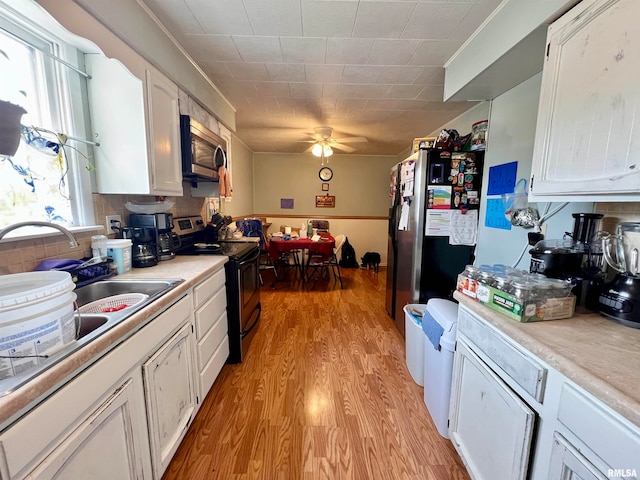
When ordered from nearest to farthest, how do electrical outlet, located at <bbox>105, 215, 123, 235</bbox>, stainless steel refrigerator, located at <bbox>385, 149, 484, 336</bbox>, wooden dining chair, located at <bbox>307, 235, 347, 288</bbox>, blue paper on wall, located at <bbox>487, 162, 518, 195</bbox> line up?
1. electrical outlet, located at <bbox>105, 215, 123, 235</bbox>
2. blue paper on wall, located at <bbox>487, 162, 518, 195</bbox>
3. stainless steel refrigerator, located at <bbox>385, 149, 484, 336</bbox>
4. wooden dining chair, located at <bbox>307, 235, 347, 288</bbox>

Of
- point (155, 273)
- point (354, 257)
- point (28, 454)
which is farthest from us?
point (354, 257)

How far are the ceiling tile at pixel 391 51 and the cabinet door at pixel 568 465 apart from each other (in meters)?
2.10

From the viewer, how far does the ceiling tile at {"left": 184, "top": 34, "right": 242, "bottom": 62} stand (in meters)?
1.70

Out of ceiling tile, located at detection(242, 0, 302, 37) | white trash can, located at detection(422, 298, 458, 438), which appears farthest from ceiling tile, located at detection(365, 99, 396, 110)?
white trash can, located at detection(422, 298, 458, 438)

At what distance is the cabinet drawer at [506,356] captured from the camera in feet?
2.65

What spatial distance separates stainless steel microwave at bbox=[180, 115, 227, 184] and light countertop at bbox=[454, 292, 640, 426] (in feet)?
6.91

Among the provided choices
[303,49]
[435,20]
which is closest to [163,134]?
[303,49]

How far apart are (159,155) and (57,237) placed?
71 centimetres

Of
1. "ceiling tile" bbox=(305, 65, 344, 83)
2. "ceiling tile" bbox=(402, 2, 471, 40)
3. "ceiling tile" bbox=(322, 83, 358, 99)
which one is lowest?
"ceiling tile" bbox=(402, 2, 471, 40)

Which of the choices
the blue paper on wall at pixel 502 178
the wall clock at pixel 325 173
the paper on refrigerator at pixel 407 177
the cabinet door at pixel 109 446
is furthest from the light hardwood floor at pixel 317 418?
the wall clock at pixel 325 173

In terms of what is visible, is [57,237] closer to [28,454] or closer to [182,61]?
[28,454]

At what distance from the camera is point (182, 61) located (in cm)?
186

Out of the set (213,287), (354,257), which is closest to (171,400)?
(213,287)

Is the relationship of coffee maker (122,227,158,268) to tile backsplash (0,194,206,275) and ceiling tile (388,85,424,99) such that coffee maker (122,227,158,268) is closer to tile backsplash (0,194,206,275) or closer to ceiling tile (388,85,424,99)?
tile backsplash (0,194,206,275)
